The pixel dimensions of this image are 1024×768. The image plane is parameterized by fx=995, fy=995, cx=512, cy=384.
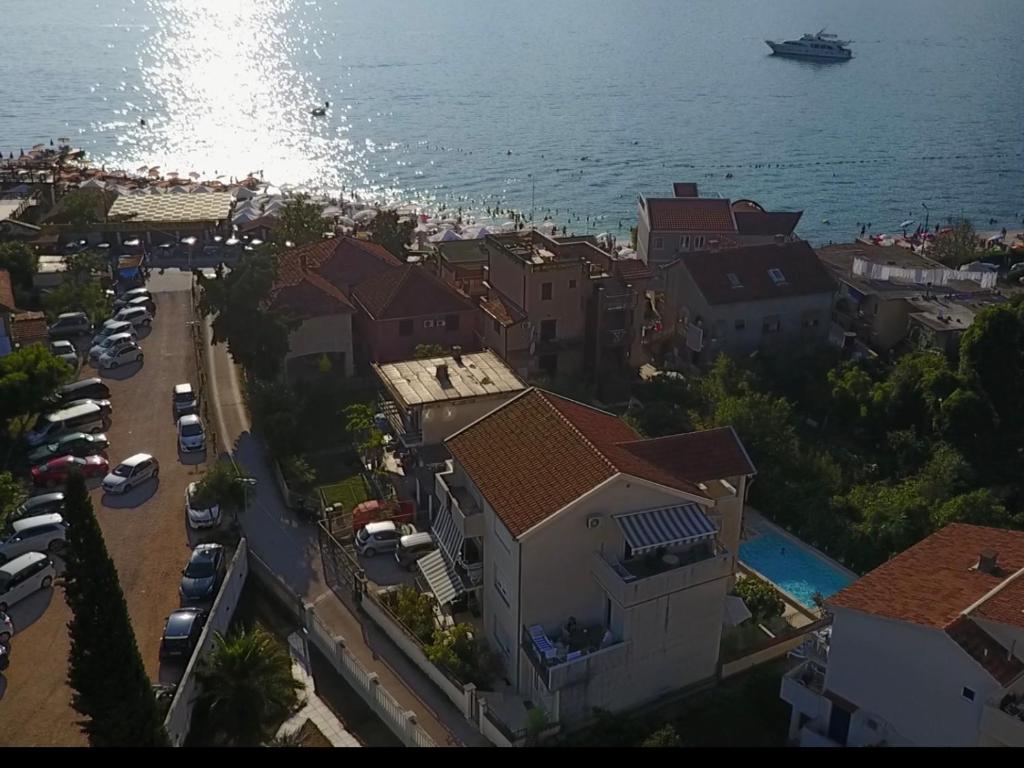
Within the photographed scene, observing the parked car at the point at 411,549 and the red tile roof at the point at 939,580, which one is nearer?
the red tile roof at the point at 939,580

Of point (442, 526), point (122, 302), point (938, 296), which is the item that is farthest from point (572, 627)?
point (122, 302)

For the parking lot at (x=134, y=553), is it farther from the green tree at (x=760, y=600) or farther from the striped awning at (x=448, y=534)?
the green tree at (x=760, y=600)

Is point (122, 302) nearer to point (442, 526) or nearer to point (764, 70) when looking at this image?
point (442, 526)

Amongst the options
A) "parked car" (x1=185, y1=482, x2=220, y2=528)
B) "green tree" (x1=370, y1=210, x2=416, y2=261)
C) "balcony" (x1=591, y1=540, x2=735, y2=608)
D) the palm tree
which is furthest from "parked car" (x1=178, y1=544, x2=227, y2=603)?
"green tree" (x1=370, y1=210, x2=416, y2=261)

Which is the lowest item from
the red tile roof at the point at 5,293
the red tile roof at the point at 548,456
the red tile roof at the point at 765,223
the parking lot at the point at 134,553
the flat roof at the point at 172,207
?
the parking lot at the point at 134,553

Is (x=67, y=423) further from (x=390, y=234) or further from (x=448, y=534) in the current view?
(x=390, y=234)

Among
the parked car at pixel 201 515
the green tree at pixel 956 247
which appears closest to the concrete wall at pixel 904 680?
the parked car at pixel 201 515
